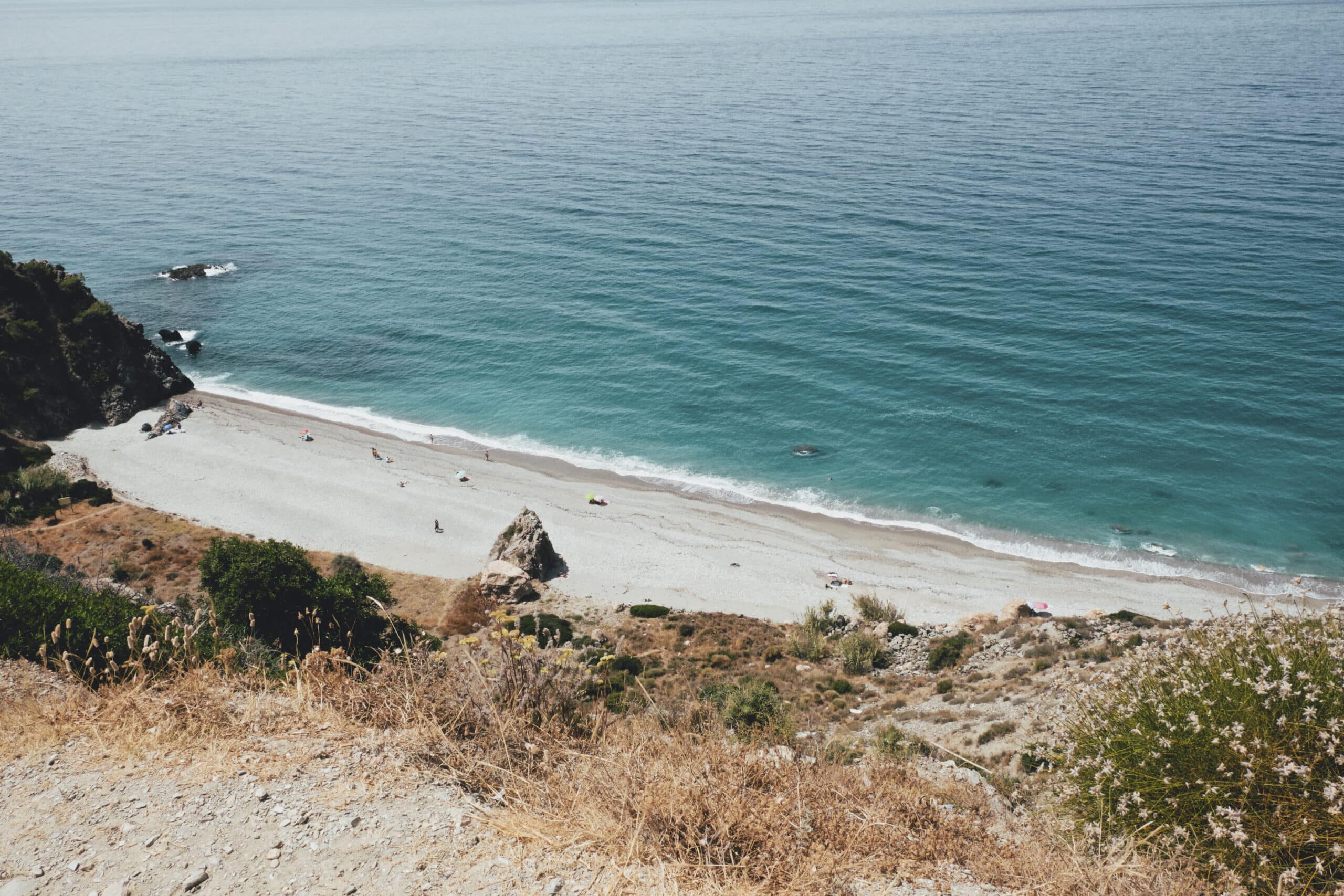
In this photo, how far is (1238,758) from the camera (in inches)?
291

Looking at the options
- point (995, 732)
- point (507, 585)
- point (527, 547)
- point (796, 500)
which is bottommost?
point (507, 585)

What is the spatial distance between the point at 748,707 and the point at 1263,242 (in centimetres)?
6473

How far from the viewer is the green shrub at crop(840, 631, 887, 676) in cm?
2725

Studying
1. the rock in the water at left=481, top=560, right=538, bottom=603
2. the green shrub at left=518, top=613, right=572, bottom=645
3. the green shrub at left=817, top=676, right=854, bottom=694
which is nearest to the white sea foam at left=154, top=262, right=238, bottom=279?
the rock in the water at left=481, top=560, right=538, bottom=603

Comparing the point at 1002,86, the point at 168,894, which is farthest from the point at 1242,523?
the point at 1002,86

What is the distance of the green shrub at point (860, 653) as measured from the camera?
89.4ft

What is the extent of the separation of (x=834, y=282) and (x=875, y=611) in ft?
117

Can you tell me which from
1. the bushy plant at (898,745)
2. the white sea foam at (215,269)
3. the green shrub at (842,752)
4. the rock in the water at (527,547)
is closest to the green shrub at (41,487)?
the rock in the water at (527,547)

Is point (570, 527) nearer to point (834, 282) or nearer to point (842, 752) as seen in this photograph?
point (842, 752)

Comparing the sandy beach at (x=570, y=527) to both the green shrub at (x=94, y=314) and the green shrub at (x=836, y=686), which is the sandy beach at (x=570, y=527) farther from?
the green shrub at (x=836, y=686)

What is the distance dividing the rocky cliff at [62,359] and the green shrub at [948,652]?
2089 inches

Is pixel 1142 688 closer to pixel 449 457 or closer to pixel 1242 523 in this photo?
pixel 1242 523

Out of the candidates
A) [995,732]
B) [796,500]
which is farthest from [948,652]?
[796,500]

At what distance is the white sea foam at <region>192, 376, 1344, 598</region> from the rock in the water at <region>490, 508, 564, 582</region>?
34.1ft
